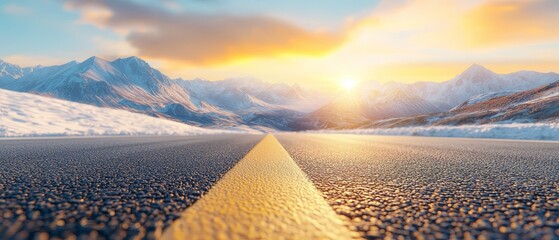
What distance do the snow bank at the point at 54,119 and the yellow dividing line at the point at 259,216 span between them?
24.9 meters

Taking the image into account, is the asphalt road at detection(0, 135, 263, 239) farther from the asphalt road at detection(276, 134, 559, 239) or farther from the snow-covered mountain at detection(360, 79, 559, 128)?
the snow-covered mountain at detection(360, 79, 559, 128)

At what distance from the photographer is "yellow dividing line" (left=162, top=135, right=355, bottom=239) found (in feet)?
6.25

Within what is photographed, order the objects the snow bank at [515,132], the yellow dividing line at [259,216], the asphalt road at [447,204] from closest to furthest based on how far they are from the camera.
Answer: the yellow dividing line at [259,216] → the asphalt road at [447,204] → the snow bank at [515,132]

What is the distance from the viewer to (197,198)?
9.74 feet

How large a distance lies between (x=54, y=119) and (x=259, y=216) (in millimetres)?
35978

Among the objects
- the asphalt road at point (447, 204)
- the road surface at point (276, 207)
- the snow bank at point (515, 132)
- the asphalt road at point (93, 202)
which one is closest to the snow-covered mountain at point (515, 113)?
the snow bank at point (515, 132)

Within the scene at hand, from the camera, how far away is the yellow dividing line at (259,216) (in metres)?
1.91

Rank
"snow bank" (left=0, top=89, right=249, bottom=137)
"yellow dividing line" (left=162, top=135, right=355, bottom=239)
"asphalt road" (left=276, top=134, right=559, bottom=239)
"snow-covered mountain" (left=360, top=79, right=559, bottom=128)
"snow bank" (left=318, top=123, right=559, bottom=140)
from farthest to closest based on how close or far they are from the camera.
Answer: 1. "snow-covered mountain" (left=360, top=79, right=559, bottom=128)
2. "snow bank" (left=0, top=89, right=249, bottom=137)
3. "snow bank" (left=318, top=123, right=559, bottom=140)
4. "asphalt road" (left=276, top=134, right=559, bottom=239)
5. "yellow dividing line" (left=162, top=135, right=355, bottom=239)

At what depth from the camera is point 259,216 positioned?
7.53 feet

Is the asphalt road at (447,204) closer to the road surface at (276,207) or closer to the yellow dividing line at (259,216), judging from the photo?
the road surface at (276,207)

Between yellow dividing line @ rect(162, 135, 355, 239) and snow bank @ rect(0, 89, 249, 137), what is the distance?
24916mm

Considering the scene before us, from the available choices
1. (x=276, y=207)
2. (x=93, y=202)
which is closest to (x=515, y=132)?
(x=276, y=207)

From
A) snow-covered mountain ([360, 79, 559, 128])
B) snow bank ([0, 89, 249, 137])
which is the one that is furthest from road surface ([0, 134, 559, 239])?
snow-covered mountain ([360, 79, 559, 128])

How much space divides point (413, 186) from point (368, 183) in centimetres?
54
